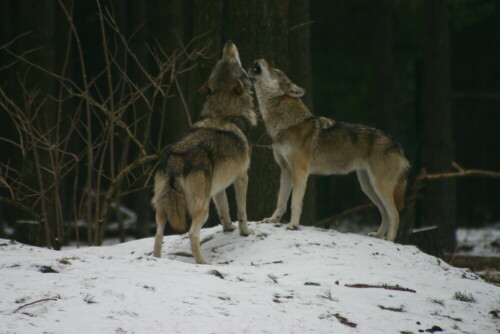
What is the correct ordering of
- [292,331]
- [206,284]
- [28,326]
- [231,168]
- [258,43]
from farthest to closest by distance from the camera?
[258,43], [231,168], [206,284], [292,331], [28,326]

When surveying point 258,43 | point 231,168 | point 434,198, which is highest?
point 258,43

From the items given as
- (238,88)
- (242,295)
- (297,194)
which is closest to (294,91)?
(238,88)

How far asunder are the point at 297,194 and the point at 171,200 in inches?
73.5

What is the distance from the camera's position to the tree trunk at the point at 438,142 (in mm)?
10672

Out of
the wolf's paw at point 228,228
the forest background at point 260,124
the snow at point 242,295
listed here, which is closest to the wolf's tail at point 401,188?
Result: the forest background at point 260,124

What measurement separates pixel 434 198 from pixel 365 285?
593 cm

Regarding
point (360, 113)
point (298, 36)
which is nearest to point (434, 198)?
point (298, 36)

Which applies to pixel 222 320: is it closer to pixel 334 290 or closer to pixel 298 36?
pixel 334 290

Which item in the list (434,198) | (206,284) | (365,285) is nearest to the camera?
(206,284)

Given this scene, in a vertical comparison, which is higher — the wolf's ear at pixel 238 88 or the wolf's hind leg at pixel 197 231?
the wolf's ear at pixel 238 88

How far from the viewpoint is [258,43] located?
837cm

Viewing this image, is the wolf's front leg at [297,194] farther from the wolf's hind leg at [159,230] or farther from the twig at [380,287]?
the twig at [380,287]

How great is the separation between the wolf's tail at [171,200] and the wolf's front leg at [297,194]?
161 centimetres

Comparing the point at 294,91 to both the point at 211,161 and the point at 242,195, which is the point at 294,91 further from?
the point at 211,161
